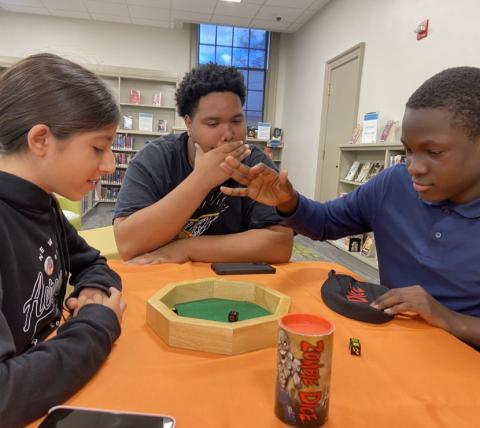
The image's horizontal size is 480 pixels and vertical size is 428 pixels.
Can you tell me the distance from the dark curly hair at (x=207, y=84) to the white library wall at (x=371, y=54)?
2292mm

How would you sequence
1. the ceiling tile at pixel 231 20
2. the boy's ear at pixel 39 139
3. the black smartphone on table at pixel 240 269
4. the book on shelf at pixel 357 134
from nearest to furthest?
the boy's ear at pixel 39 139
the black smartphone on table at pixel 240 269
the book on shelf at pixel 357 134
the ceiling tile at pixel 231 20

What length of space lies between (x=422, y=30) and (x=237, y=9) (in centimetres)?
317

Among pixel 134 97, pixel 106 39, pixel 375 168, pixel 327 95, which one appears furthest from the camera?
pixel 134 97

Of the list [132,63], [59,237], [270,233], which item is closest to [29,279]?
[59,237]

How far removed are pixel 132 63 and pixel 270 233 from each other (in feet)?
22.0

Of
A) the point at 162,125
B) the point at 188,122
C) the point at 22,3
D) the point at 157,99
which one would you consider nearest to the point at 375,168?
the point at 188,122

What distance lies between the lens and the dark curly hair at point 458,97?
95 cm

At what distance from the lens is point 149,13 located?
20.4 ft

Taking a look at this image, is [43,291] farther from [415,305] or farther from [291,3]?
[291,3]

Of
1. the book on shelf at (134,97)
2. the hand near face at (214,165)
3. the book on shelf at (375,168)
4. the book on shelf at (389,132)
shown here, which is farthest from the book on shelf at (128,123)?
the hand near face at (214,165)

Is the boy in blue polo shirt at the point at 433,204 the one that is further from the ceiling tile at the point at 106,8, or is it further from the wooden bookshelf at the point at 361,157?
the ceiling tile at the point at 106,8

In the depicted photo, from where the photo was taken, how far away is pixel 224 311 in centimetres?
86

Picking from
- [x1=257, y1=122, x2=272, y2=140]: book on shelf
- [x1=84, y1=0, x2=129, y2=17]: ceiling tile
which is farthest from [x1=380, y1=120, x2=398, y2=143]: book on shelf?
[x1=84, y1=0, x2=129, y2=17]: ceiling tile

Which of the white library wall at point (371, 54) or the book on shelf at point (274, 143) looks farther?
the book on shelf at point (274, 143)
